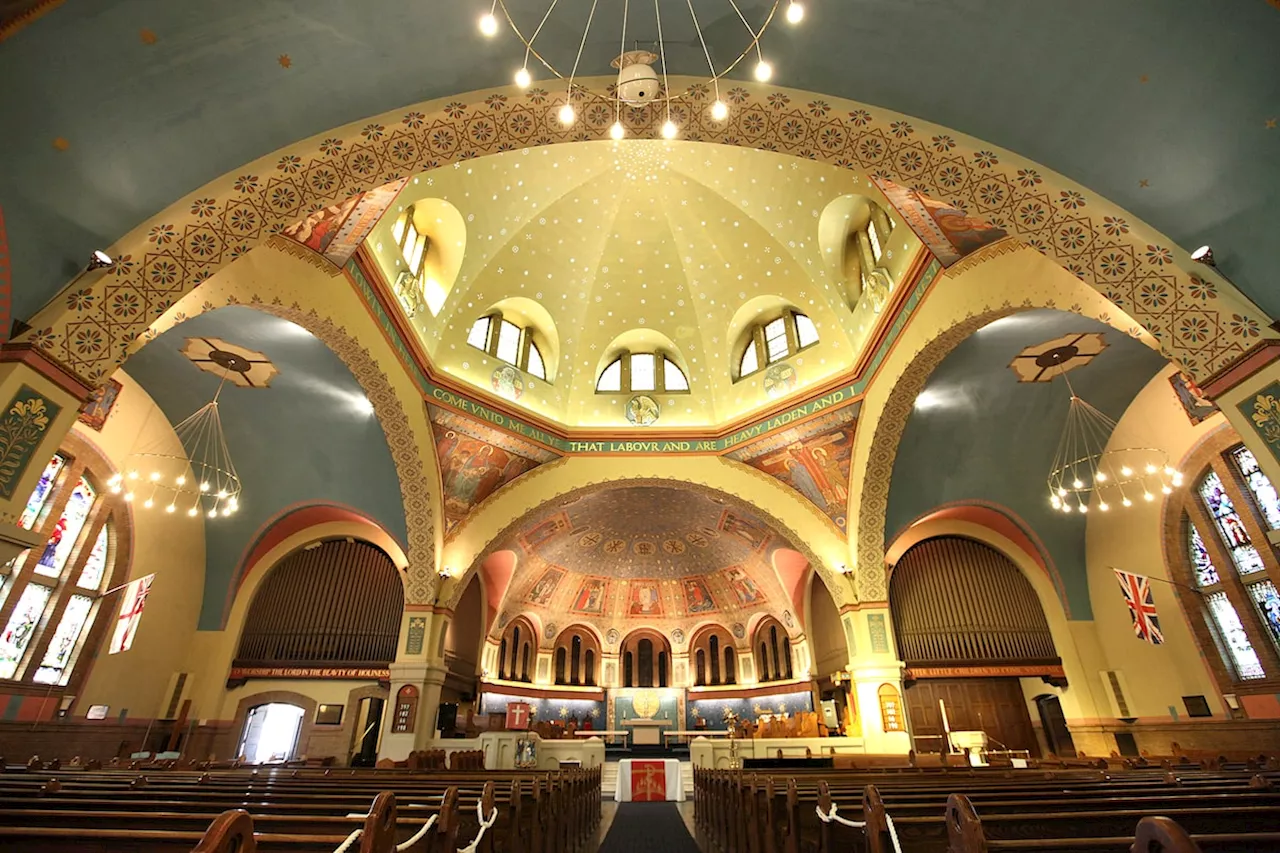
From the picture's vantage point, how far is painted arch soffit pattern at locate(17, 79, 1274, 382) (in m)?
5.49

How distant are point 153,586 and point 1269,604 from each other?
23384mm

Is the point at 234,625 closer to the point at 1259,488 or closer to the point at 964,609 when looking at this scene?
the point at 964,609

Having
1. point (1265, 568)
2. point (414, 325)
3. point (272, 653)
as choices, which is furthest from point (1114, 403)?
point (272, 653)

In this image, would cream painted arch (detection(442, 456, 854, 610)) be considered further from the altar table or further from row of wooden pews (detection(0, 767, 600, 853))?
row of wooden pews (detection(0, 767, 600, 853))

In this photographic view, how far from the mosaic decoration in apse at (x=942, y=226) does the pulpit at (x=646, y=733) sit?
673 inches

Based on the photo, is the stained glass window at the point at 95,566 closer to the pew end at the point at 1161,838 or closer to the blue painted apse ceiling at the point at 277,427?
the blue painted apse ceiling at the point at 277,427

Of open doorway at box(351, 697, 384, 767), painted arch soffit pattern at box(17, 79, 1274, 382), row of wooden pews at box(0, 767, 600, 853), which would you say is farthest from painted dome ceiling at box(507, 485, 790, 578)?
row of wooden pews at box(0, 767, 600, 853)

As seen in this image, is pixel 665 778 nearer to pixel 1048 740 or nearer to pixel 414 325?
pixel 1048 740

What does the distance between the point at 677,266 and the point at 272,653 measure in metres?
14.6

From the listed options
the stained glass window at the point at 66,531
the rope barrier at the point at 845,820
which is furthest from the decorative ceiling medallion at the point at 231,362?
the rope barrier at the point at 845,820

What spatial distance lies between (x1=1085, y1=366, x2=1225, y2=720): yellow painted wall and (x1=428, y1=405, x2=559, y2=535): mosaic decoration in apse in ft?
44.2

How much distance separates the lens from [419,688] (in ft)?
43.7

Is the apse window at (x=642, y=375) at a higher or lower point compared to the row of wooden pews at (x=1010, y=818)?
higher

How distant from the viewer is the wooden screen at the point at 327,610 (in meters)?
16.0
